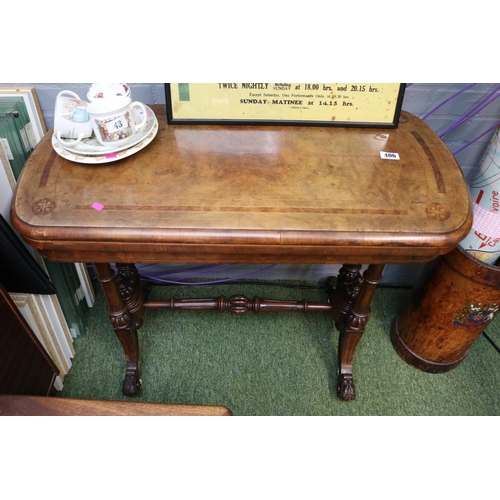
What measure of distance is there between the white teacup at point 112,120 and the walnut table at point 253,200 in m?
0.06

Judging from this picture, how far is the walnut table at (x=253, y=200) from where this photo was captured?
1010 millimetres

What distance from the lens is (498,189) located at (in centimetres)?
133

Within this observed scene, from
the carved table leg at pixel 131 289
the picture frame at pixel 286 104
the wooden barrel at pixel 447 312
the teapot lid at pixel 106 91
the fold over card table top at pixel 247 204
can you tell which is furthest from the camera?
the carved table leg at pixel 131 289

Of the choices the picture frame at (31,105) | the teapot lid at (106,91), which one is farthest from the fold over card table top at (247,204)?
the picture frame at (31,105)

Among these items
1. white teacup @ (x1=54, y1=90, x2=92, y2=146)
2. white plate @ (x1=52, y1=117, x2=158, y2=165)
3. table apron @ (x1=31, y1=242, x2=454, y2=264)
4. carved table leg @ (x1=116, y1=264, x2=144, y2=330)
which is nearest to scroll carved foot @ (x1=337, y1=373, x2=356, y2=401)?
table apron @ (x1=31, y1=242, x2=454, y2=264)

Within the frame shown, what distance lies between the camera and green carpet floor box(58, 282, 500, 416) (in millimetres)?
1618

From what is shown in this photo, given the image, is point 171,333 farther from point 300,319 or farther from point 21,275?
point 21,275

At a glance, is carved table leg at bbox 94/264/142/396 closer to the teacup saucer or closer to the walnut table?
the walnut table

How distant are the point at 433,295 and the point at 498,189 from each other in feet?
1.40

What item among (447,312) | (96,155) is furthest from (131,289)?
(447,312)

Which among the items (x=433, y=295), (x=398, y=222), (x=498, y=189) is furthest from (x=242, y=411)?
(x=498, y=189)

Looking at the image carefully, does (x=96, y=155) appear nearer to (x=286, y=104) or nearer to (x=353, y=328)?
(x=286, y=104)

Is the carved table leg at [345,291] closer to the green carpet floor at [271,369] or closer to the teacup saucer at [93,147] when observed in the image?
the green carpet floor at [271,369]

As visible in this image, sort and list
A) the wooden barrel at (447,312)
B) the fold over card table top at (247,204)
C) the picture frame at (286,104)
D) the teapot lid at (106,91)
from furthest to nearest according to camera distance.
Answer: the wooden barrel at (447,312)
the picture frame at (286,104)
the teapot lid at (106,91)
the fold over card table top at (247,204)
